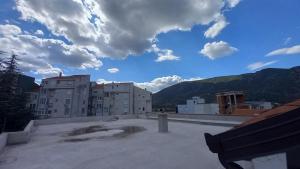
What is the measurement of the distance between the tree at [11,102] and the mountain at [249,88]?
53513mm

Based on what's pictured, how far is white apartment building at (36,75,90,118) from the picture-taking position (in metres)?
38.2

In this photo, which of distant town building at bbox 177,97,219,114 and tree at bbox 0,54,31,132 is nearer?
tree at bbox 0,54,31,132

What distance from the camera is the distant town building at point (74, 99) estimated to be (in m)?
38.3

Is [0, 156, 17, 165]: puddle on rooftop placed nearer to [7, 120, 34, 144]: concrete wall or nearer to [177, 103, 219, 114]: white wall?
[7, 120, 34, 144]: concrete wall

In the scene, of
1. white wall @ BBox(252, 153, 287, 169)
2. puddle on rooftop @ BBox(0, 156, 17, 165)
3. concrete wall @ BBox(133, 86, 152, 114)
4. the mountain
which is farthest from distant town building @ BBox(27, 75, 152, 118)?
white wall @ BBox(252, 153, 287, 169)

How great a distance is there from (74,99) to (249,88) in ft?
338

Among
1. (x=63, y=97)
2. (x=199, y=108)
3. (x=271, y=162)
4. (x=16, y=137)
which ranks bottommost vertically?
(x=16, y=137)

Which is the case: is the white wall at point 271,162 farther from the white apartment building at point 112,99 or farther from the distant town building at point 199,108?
the white apartment building at point 112,99

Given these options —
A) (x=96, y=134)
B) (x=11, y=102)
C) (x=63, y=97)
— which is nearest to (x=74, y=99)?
(x=63, y=97)

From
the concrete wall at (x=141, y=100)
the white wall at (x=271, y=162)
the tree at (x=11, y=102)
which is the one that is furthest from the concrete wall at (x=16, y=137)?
the concrete wall at (x=141, y=100)

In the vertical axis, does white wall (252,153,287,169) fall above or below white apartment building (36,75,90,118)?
below

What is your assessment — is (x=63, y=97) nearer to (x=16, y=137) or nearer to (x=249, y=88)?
(x=16, y=137)

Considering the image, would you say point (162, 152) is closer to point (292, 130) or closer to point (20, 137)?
point (292, 130)

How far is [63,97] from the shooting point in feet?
127
